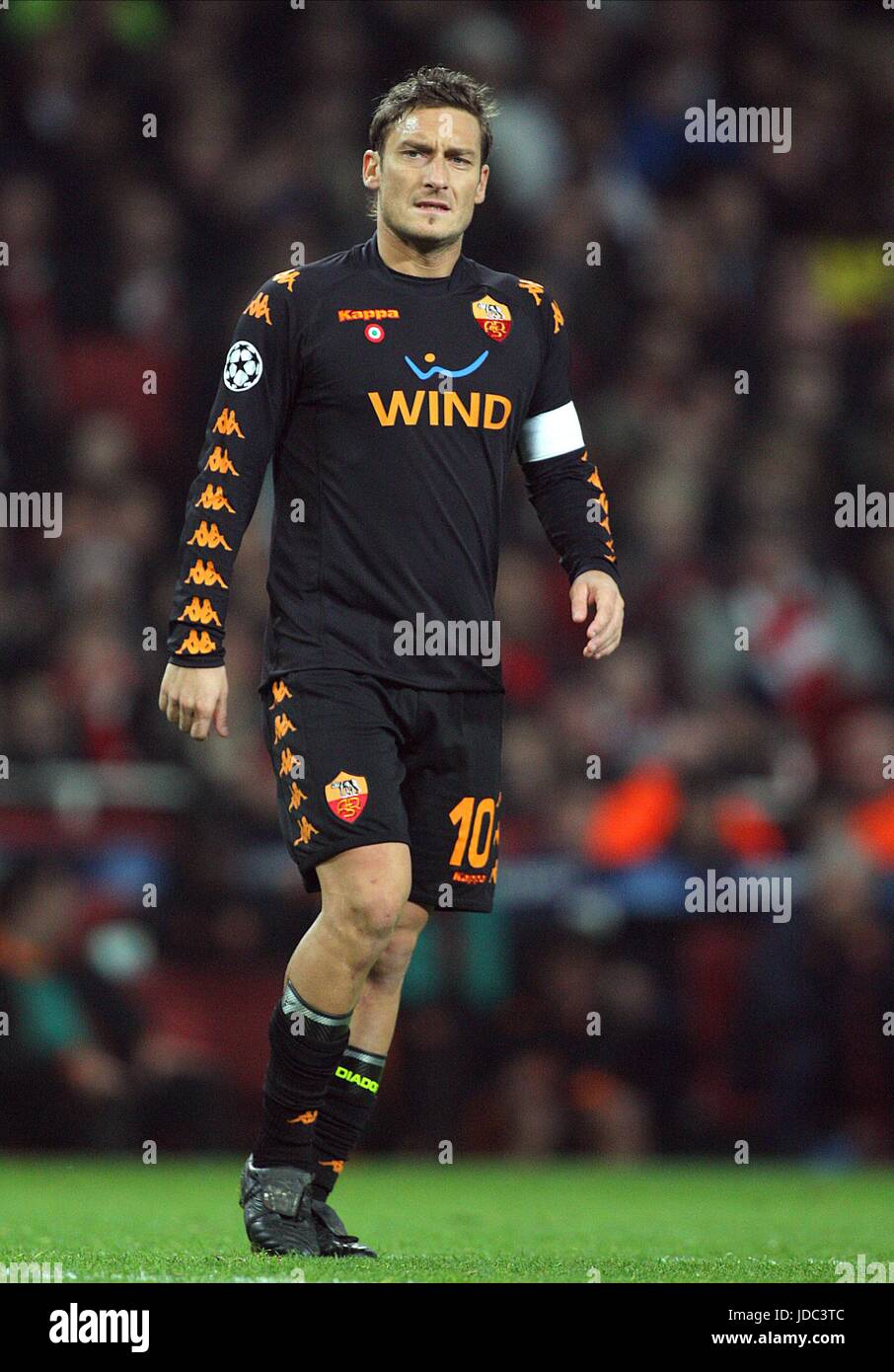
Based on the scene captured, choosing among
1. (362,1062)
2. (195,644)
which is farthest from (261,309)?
(362,1062)

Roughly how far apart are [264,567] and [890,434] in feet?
10.6

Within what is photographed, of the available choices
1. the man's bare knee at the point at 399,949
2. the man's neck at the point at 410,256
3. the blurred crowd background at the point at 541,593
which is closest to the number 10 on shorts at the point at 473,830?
the man's bare knee at the point at 399,949

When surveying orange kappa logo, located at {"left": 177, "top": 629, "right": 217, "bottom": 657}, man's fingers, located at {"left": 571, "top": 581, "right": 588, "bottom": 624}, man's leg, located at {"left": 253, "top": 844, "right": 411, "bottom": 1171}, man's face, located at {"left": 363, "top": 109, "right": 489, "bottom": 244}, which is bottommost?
man's leg, located at {"left": 253, "top": 844, "right": 411, "bottom": 1171}

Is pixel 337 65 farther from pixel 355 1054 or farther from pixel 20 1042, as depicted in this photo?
pixel 355 1054

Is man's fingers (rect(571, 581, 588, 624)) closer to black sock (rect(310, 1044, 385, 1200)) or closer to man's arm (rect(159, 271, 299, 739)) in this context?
man's arm (rect(159, 271, 299, 739))

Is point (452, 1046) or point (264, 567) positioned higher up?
point (264, 567)

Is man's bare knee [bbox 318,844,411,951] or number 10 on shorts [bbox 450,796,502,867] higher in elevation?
number 10 on shorts [bbox 450,796,502,867]

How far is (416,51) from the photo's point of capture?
12.0 meters

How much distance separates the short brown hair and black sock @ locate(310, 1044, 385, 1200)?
2098 mm

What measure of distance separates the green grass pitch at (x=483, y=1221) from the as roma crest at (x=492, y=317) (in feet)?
6.85

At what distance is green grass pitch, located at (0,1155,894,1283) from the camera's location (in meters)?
4.55

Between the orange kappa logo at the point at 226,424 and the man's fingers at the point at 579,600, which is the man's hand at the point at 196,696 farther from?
the man's fingers at the point at 579,600

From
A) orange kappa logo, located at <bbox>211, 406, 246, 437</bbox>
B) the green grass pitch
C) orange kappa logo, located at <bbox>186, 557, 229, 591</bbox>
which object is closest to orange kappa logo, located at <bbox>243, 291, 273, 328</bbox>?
orange kappa logo, located at <bbox>211, 406, 246, 437</bbox>

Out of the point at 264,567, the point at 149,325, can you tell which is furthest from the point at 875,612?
the point at 149,325
